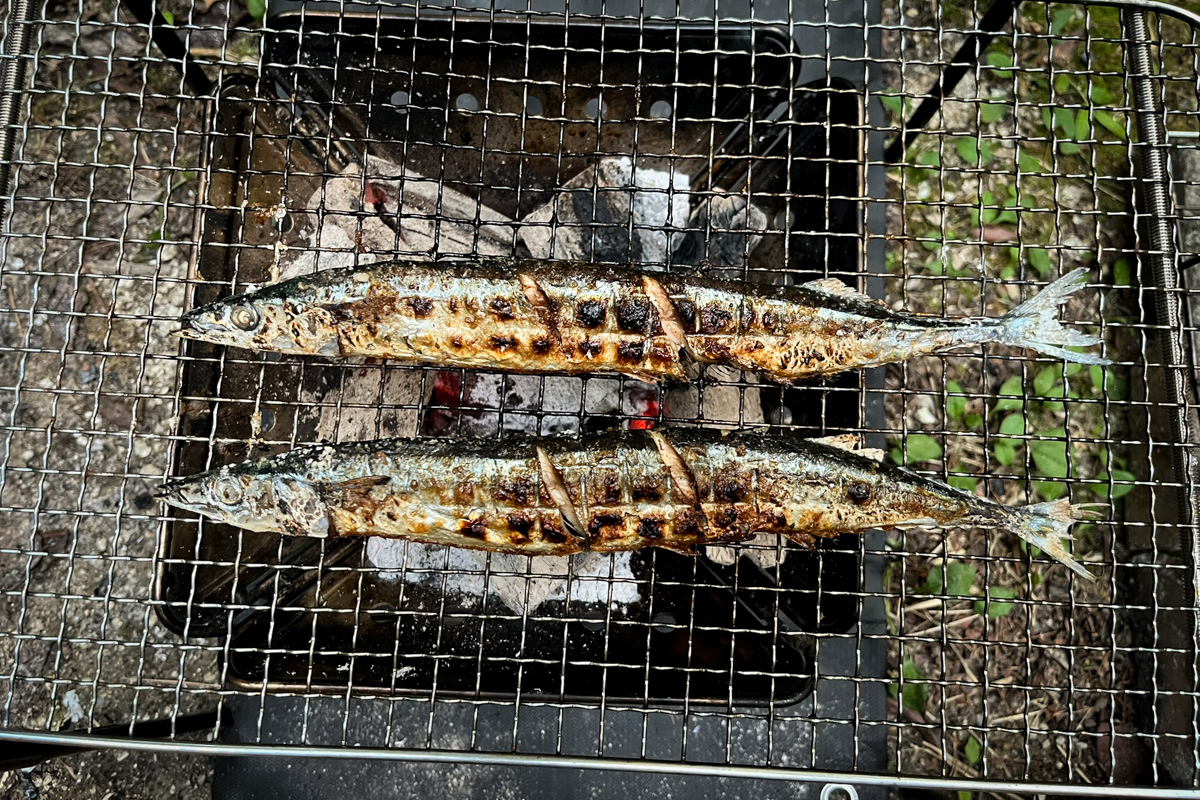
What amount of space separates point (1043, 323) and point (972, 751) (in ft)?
9.45

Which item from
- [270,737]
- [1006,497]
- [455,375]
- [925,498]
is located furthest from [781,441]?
[270,737]

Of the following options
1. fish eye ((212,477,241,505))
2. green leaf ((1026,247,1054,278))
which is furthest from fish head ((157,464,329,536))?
green leaf ((1026,247,1054,278))

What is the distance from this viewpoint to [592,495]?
3.80m

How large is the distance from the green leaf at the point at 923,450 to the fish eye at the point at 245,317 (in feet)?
13.6

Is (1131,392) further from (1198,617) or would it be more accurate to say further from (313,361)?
(313,361)

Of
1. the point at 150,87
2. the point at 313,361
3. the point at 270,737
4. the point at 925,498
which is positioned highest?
Result: the point at 150,87

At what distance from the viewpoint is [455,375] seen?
15.8ft

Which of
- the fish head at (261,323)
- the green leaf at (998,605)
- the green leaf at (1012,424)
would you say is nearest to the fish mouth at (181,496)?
the fish head at (261,323)

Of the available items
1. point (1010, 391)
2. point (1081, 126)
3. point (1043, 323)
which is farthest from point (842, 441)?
point (1081, 126)

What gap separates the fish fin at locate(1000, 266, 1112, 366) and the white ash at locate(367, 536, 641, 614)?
2481mm

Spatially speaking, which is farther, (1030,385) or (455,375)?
(1030,385)

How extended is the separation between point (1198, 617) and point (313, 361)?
194 inches

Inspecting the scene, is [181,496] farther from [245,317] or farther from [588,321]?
[588,321]

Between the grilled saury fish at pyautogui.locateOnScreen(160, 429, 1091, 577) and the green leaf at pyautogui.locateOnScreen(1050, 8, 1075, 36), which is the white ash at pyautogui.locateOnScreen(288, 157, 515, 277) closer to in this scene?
the grilled saury fish at pyautogui.locateOnScreen(160, 429, 1091, 577)
